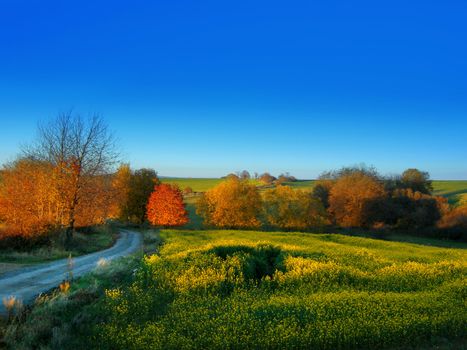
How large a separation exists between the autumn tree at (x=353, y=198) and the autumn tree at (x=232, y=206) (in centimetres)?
2050

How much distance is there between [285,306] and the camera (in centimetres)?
1285

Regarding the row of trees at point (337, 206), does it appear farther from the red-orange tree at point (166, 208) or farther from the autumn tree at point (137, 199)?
the autumn tree at point (137, 199)

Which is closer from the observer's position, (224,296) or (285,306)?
(285,306)

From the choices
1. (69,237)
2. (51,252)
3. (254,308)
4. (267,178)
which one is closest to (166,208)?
(69,237)

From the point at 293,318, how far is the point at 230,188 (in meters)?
55.9

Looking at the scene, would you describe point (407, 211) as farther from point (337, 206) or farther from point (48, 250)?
point (48, 250)

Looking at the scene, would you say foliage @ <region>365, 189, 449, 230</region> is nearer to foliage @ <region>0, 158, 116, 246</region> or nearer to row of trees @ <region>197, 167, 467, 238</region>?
row of trees @ <region>197, 167, 467, 238</region>

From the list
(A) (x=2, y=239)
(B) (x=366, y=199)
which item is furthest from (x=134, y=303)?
(B) (x=366, y=199)

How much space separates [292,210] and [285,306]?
56.6 meters

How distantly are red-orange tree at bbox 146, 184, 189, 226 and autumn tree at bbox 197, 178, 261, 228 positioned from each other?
4.63m

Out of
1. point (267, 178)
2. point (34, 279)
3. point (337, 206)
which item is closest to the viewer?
point (34, 279)

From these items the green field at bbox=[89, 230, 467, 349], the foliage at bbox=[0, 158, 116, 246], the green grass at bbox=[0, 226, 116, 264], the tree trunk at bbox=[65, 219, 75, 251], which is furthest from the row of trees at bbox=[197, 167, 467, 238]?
the green field at bbox=[89, 230, 467, 349]

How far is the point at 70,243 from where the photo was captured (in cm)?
3738

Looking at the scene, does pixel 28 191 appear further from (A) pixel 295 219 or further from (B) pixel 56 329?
(A) pixel 295 219
